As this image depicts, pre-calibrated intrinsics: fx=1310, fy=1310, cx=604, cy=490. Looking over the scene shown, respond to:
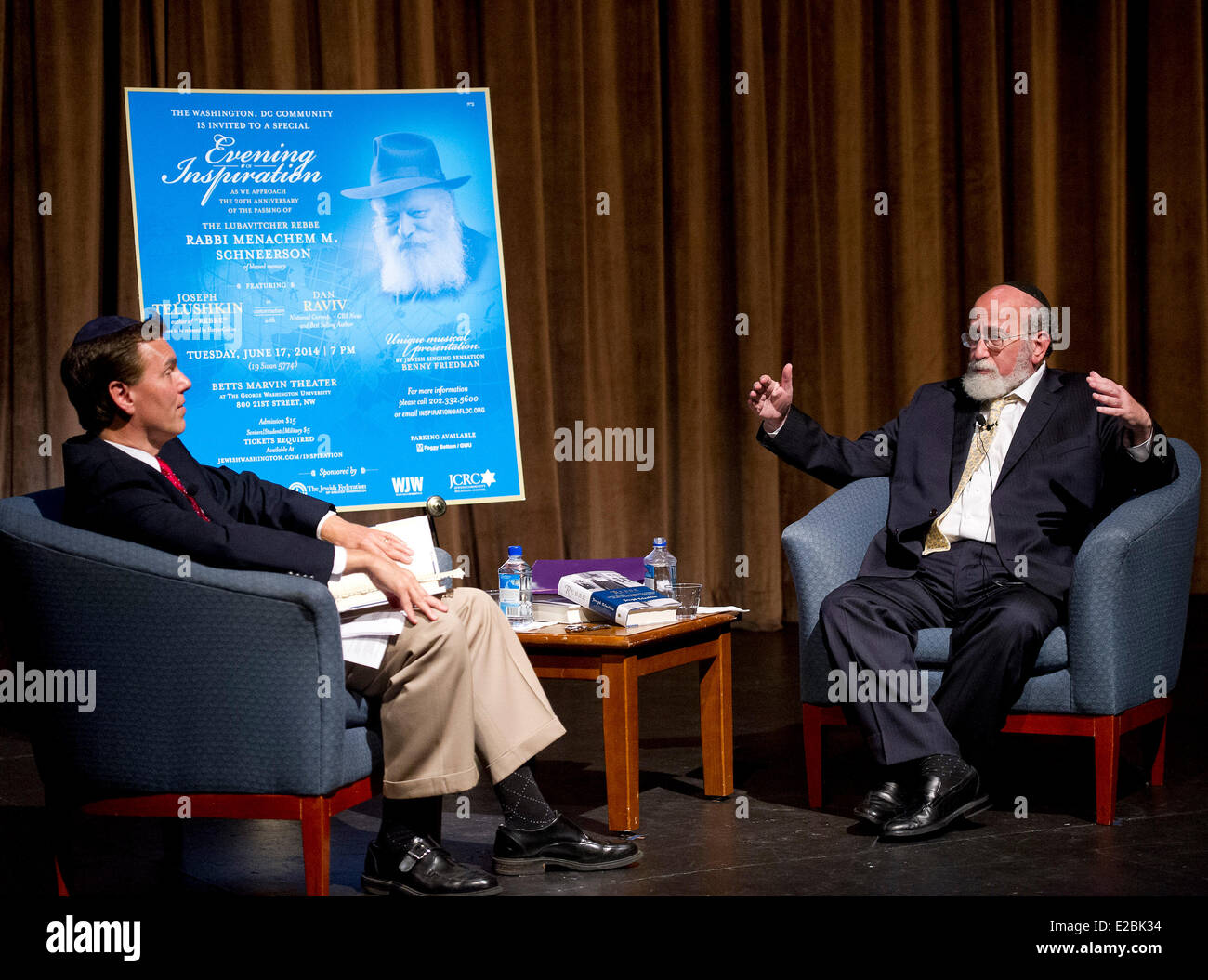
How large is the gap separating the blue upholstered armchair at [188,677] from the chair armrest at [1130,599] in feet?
5.20

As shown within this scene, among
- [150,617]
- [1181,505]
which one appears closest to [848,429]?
[1181,505]

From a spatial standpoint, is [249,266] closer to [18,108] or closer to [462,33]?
[18,108]

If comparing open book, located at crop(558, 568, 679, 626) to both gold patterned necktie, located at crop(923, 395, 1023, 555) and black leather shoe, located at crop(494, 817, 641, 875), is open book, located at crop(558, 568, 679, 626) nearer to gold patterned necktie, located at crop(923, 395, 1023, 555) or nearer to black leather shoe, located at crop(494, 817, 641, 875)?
black leather shoe, located at crop(494, 817, 641, 875)

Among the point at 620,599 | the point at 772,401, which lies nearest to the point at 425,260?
the point at 772,401

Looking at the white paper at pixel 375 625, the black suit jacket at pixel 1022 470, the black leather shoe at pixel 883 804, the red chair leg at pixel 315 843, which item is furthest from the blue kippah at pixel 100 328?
the black leather shoe at pixel 883 804

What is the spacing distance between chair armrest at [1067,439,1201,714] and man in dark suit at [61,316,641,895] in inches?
41.9

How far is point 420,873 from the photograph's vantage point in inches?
96.0

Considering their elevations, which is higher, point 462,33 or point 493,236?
point 462,33

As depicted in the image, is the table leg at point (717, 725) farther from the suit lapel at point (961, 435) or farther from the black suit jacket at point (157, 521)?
the black suit jacket at point (157, 521)

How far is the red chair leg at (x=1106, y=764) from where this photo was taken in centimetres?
282

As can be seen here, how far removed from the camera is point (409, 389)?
387 centimetres

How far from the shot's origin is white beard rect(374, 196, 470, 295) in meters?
3.85

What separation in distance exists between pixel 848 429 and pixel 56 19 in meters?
3.50

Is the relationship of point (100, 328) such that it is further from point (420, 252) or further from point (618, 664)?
point (420, 252)
